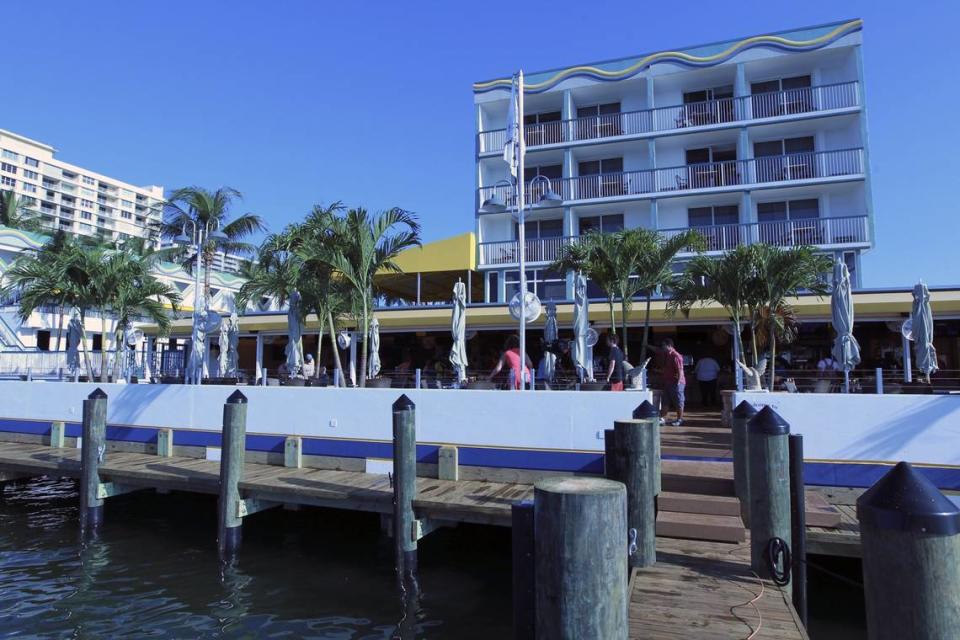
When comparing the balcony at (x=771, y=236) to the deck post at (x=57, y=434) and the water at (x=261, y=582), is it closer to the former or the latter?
the water at (x=261, y=582)

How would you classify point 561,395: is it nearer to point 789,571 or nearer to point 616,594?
point 789,571

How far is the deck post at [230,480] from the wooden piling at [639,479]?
18.8 feet

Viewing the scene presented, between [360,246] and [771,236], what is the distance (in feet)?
49.4

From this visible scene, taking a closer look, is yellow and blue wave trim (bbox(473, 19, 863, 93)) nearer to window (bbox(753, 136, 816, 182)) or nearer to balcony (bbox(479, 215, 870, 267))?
window (bbox(753, 136, 816, 182))

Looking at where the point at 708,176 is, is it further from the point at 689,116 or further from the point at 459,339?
the point at 459,339

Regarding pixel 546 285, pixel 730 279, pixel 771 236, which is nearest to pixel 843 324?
pixel 730 279

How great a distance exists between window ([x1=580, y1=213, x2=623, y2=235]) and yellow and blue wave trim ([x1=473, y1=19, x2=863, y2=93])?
550 cm

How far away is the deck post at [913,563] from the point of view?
2.21m

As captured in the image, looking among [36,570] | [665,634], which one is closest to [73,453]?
[36,570]

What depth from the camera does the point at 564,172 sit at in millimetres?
23875

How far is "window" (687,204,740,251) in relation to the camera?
70.0 feet

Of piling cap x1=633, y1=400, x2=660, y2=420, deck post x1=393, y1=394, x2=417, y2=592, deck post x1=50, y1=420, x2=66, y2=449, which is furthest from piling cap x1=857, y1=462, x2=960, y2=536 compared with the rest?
deck post x1=50, y1=420, x2=66, y2=449

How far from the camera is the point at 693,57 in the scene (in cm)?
2298

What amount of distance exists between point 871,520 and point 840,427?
6.05m
